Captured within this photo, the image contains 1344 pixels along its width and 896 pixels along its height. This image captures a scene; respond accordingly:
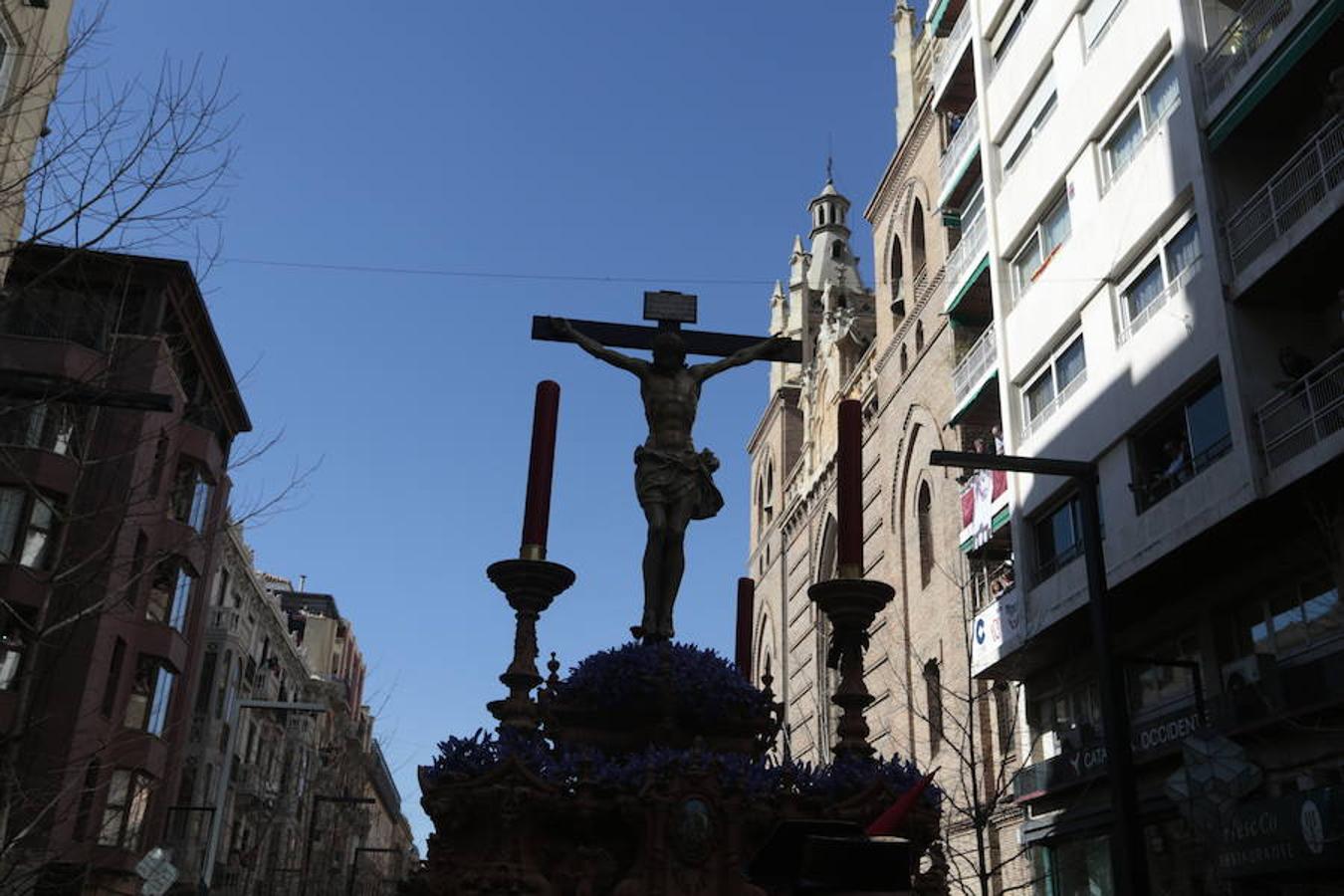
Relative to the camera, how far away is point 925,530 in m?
43.5

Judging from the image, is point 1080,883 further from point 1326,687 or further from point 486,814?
point 486,814

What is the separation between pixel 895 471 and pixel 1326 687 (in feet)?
89.7

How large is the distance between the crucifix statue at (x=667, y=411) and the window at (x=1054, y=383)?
17.5 metres

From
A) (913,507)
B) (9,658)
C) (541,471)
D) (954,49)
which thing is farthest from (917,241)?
(541,471)

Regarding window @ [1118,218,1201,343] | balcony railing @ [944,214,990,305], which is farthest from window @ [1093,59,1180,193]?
balcony railing @ [944,214,990,305]

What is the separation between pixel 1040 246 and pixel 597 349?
22.1 metres

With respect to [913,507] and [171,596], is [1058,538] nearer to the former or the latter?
[913,507]

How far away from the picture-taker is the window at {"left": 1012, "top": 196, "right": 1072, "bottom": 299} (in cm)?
2947

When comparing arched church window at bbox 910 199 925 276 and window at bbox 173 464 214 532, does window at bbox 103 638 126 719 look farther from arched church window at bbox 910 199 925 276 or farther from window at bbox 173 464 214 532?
arched church window at bbox 910 199 925 276

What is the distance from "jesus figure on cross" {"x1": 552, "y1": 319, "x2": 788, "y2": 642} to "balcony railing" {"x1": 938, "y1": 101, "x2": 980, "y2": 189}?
2675 centimetres

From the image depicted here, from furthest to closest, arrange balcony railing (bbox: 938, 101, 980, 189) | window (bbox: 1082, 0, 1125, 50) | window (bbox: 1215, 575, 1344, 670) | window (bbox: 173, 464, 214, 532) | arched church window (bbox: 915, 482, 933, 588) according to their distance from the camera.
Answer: arched church window (bbox: 915, 482, 933, 588) → window (bbox: 173, 464, 214, 532) → balcony railing (bbox: 938, 101, 980, 189) → window (bbox: 1082, 0, 1125, 50) → window (bbox: 1215, 575, 1344, 670)

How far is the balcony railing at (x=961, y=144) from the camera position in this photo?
3603 centimetres

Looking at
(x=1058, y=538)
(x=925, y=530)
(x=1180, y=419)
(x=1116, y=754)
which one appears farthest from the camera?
(x=925, y=530)

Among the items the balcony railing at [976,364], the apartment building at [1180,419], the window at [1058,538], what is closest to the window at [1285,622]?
the apartment building at [1180,419]
